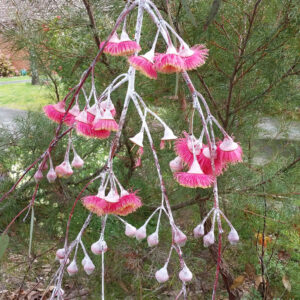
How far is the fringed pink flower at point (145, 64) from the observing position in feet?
0.90

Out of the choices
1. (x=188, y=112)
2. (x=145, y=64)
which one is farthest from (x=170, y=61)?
(x=188, y=112)

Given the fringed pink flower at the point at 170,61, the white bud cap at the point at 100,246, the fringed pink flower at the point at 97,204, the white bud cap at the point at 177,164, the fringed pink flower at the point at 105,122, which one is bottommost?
the white bud cap at the point at 100,246

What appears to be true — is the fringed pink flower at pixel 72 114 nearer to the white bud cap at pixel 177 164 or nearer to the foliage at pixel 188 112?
the white bud cap at pixel 177 164

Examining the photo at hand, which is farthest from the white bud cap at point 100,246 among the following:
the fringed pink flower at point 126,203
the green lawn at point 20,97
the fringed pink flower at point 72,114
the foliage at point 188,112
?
the green lawn at point 20,97

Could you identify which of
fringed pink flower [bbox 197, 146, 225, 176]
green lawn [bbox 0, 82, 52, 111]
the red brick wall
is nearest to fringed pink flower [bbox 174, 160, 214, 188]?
fringed pink flower [bbox 197, 146, 225, 176]

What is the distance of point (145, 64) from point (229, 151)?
0.11 metres

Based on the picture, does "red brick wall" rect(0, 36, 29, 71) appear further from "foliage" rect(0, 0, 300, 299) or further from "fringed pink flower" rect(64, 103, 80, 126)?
"fringed pink flower" rect(64, 103, 80, 126)

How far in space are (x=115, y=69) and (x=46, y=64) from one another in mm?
200

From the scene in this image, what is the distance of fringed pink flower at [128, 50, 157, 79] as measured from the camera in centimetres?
27

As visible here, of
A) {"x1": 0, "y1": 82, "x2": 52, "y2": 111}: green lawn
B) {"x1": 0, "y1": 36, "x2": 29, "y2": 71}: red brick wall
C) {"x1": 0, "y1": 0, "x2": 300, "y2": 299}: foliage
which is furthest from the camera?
{"x1": 0, "y1": 82, "x2": 52, "y2": 111}: green lawn

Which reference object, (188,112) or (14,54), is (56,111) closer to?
(188,112)

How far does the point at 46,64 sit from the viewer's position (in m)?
0.89

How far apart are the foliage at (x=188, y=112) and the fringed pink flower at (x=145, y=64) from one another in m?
0.34

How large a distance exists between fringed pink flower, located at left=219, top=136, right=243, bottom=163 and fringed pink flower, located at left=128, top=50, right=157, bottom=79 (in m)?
0.09
